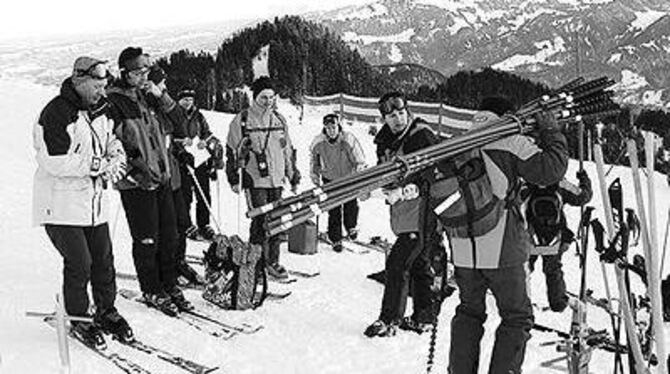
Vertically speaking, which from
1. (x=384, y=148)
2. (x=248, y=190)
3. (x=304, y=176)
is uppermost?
(x=384, y=148)

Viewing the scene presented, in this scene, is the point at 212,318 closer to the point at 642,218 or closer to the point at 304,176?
the point at 642,218

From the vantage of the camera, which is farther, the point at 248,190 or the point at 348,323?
the point at 248,190

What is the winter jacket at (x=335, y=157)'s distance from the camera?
9188mm

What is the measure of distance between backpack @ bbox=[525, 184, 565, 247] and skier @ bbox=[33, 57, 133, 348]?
3.26 metres

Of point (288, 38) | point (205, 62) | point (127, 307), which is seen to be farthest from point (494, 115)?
point (288, 38)

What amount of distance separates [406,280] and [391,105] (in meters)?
1.37

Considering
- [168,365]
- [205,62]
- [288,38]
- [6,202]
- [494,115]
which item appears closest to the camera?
[494,115]

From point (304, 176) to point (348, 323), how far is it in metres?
9.83

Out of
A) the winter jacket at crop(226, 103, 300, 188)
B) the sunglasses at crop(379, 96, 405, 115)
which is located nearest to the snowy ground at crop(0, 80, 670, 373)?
the winter jacket at crop(226, 103, 300, 188)

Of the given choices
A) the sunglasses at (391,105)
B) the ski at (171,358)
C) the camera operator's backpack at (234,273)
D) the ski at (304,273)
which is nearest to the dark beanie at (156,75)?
the camera operator's backpack at (234,273)

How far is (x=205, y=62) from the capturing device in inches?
2559

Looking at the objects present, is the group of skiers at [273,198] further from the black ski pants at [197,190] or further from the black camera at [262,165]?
the black ski pants at [197,190]

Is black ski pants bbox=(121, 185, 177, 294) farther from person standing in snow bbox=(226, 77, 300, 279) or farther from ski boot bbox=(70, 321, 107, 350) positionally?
person standing in snow bbox=(226, 77, 300, 279)

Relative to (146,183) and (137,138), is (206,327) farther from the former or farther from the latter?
(137,138)
